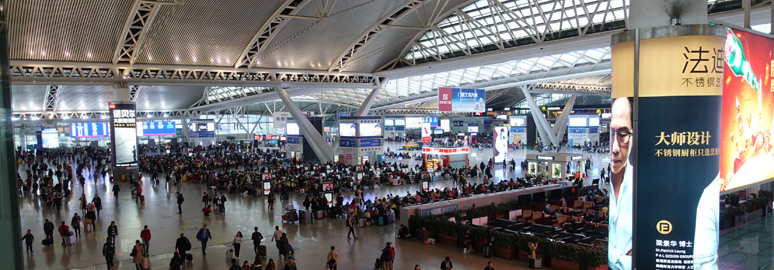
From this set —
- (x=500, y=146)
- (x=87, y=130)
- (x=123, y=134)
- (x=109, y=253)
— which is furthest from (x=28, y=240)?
(x=87, y=130)

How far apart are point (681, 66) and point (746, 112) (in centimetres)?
173

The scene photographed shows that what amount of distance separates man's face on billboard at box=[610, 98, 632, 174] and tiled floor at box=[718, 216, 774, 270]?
17.5ft

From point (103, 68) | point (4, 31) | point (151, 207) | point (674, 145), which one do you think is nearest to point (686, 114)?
point (674, 145)

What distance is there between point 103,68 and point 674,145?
28198 millimetres

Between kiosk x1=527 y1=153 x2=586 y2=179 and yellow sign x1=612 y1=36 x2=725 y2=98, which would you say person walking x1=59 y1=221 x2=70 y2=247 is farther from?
kiosk x1=527 y1=153 x2=586 y2=179

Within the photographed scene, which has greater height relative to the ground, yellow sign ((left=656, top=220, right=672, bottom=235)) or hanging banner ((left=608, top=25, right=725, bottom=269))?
→ hanging banner ((left=608, top=25, right=725, bottom=269))

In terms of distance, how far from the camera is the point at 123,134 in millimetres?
30344

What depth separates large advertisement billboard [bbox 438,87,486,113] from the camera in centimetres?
2970

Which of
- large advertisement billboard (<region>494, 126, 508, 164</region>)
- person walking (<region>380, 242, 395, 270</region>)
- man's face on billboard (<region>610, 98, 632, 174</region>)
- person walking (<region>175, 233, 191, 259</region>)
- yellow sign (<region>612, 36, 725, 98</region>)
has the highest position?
yellow sign (<region>612, 36, 725, 98</region>)

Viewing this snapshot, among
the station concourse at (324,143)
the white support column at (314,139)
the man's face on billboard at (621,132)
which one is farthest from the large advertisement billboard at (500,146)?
the man's face on billboard at (621,132)

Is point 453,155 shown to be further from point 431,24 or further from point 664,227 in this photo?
point 664,227

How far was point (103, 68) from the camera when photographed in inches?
1080

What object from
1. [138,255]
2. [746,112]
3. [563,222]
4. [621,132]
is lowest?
[563,222]

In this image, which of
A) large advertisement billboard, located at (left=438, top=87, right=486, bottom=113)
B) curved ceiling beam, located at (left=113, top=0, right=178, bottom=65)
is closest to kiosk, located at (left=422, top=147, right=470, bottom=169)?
large advertisement billboard, located at (left=438, top=87, right=486, bottom=113)
